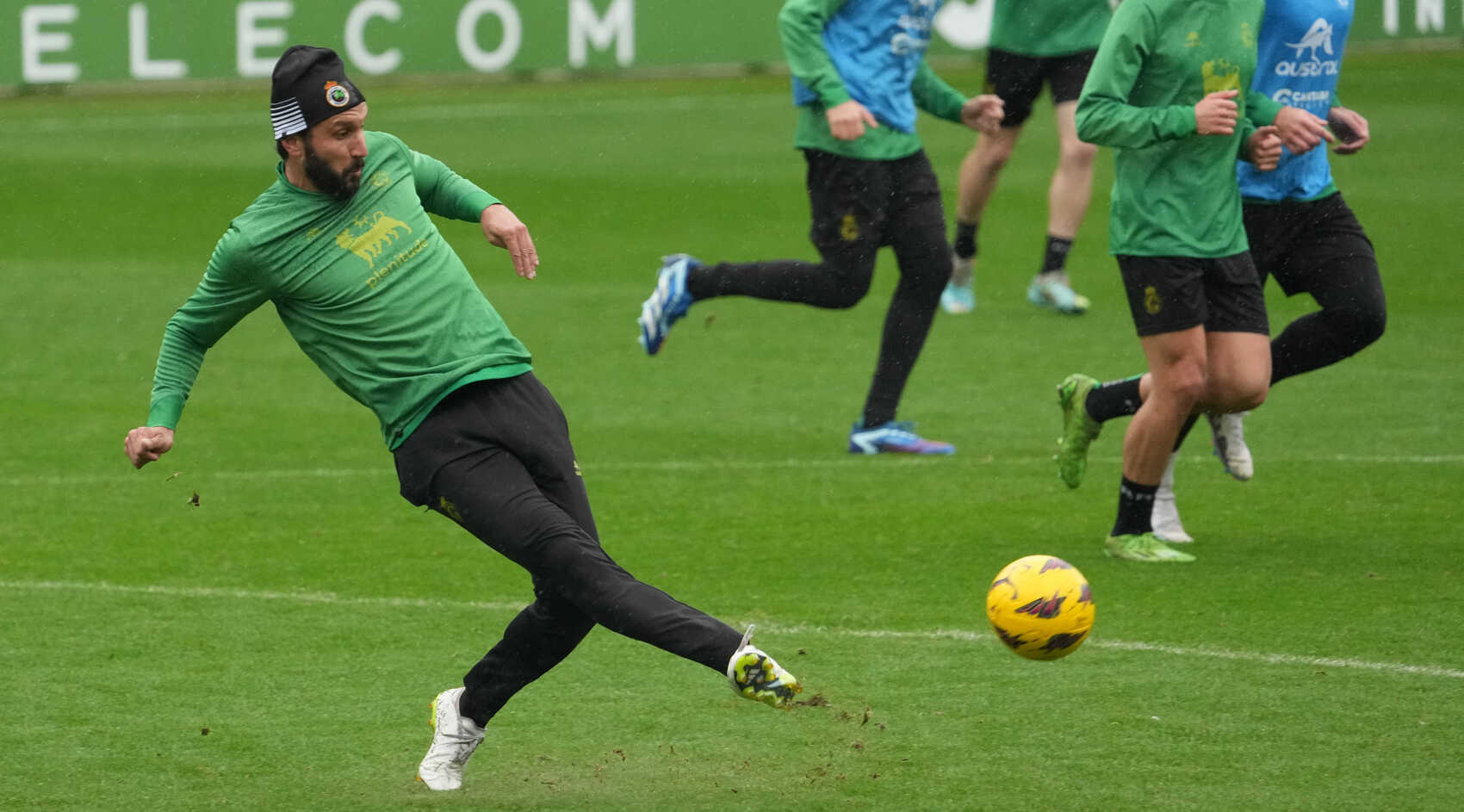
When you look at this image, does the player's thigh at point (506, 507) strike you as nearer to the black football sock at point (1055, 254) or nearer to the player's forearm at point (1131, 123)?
the player's forearm at point (1131, 123)

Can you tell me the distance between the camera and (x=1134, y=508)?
767 centimetres

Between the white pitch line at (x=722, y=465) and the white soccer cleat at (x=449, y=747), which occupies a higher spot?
the white soccer cleat at (x=449, y=747)

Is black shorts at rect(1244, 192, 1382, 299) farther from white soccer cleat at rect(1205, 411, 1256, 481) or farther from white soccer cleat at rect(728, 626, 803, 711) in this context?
white soccer cleat at rect(728, 626, 803, 711)

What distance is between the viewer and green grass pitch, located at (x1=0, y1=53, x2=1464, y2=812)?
18.3ft

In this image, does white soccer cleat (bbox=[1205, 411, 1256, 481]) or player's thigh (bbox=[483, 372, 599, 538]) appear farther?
white soccer cleat (bbox=[1205, 411, 1256, 481])

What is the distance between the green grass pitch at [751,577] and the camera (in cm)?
558

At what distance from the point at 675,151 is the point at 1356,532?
14.2 meters

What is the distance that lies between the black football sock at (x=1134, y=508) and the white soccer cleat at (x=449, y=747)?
3.06 meters

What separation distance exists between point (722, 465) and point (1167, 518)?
8.00 feet

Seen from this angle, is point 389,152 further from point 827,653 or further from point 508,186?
point 508,186

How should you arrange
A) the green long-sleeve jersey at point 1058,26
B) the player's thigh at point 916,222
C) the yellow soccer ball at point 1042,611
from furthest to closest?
the green long-sleeve jersey at point 1058,26 < the player's thigh at point 916,222 < the yellow soccer ball at point 1042,611

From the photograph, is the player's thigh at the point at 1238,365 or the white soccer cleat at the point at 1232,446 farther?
the white soccer cleat at the point at 1232,446

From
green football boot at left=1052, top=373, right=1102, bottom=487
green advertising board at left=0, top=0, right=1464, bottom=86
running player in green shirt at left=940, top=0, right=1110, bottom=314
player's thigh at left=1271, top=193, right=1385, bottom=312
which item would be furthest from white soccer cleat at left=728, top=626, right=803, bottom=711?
green advertising board at left=0, top=0, right=1464, bottom=86

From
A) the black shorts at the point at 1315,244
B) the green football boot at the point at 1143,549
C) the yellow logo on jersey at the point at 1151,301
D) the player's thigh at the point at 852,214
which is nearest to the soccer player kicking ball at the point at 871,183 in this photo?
the player's thigh at the point at 852,214
